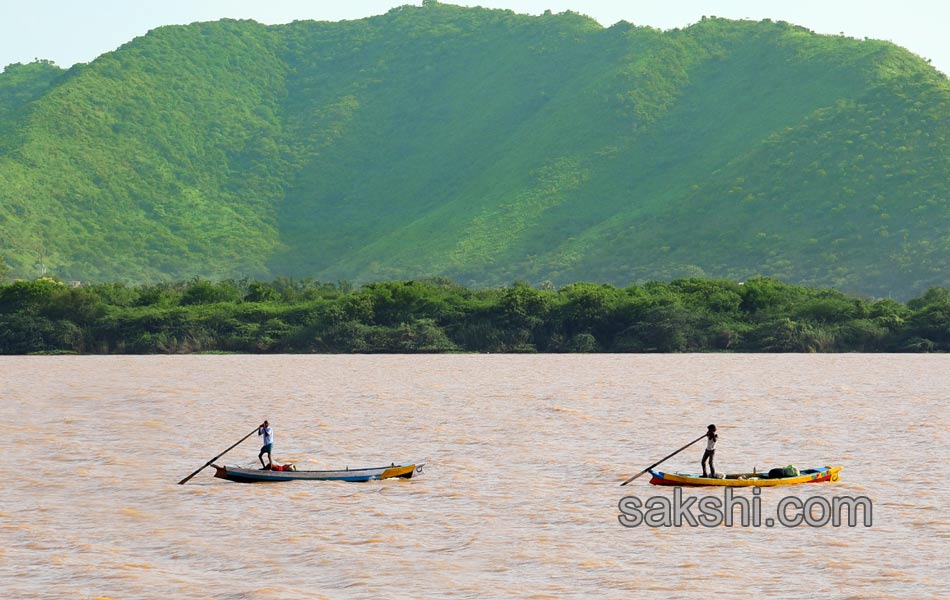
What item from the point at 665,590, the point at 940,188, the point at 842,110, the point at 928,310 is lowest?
the point at 665,590

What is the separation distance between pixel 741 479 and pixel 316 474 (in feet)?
29.7

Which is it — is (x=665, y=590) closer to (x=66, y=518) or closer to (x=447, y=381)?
(x=66, y=518)

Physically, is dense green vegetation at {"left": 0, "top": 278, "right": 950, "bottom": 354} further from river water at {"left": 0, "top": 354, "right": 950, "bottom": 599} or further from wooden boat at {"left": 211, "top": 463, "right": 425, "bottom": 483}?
wooden boat at {"left": 211, "top": 463, "right": 425, "bottom": 483}

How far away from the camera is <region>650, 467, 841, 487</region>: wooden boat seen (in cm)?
2877

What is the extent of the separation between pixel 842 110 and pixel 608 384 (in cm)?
12987

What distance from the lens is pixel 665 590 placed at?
797 inches

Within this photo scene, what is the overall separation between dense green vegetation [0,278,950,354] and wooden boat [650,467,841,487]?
72553mm

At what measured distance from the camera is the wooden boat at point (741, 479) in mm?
28766

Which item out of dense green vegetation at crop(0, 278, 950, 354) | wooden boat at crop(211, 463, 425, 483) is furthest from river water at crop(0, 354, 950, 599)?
dense green vegetation at crop(0, 278, 950, 354)

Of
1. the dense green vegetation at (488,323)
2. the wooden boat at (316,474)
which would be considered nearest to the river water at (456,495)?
the wooden boat at (316,474)

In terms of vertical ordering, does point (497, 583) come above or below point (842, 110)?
below

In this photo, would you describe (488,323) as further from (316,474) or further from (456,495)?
(456,495)

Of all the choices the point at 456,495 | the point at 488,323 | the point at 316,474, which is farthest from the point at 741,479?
the point at 488,323

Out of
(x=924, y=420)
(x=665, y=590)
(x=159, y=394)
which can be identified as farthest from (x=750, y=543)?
(x=159, y=394)
